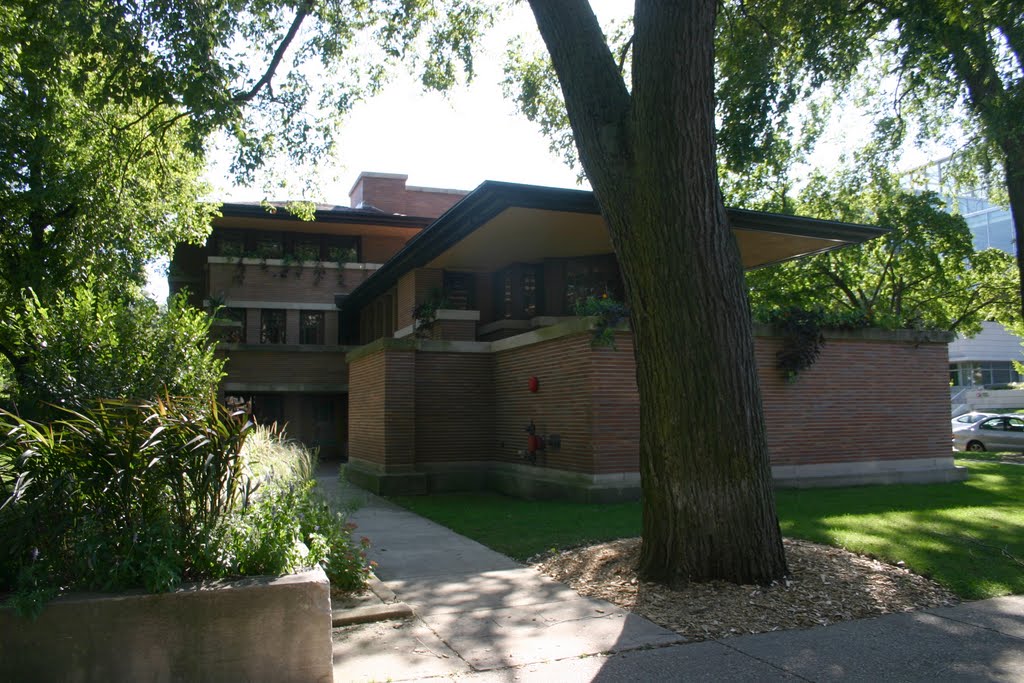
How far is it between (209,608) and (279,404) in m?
24.4

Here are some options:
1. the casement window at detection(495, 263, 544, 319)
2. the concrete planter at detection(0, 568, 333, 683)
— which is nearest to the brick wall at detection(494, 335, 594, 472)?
the casement window at detection(495, 263, 544, 319)

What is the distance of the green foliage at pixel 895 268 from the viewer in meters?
24.8

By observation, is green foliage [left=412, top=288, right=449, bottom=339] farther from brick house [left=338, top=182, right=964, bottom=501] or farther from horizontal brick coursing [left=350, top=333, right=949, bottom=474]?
horizontal brick coursing [left=350, top=333, right=949, bottom=474]

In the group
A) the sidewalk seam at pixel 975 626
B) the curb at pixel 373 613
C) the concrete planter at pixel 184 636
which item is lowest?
the sidewalk seam at pixel 975 626

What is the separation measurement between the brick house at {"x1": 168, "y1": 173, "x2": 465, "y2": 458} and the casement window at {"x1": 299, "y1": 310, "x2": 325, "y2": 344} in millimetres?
36

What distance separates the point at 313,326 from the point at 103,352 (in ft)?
69.7

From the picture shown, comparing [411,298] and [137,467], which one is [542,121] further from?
[137,467]

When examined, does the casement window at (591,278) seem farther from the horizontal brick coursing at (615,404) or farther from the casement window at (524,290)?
the horizontal brick coursing at (615,404)

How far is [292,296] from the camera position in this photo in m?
28.3

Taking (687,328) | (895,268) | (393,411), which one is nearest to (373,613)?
(687,328)

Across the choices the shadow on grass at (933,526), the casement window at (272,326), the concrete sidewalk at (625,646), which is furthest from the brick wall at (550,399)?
the casement window at (272,326)

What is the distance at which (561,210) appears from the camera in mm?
14383

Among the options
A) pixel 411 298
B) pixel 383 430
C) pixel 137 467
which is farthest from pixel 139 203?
pixel 137 467

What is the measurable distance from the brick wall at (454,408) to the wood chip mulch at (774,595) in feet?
28.0
